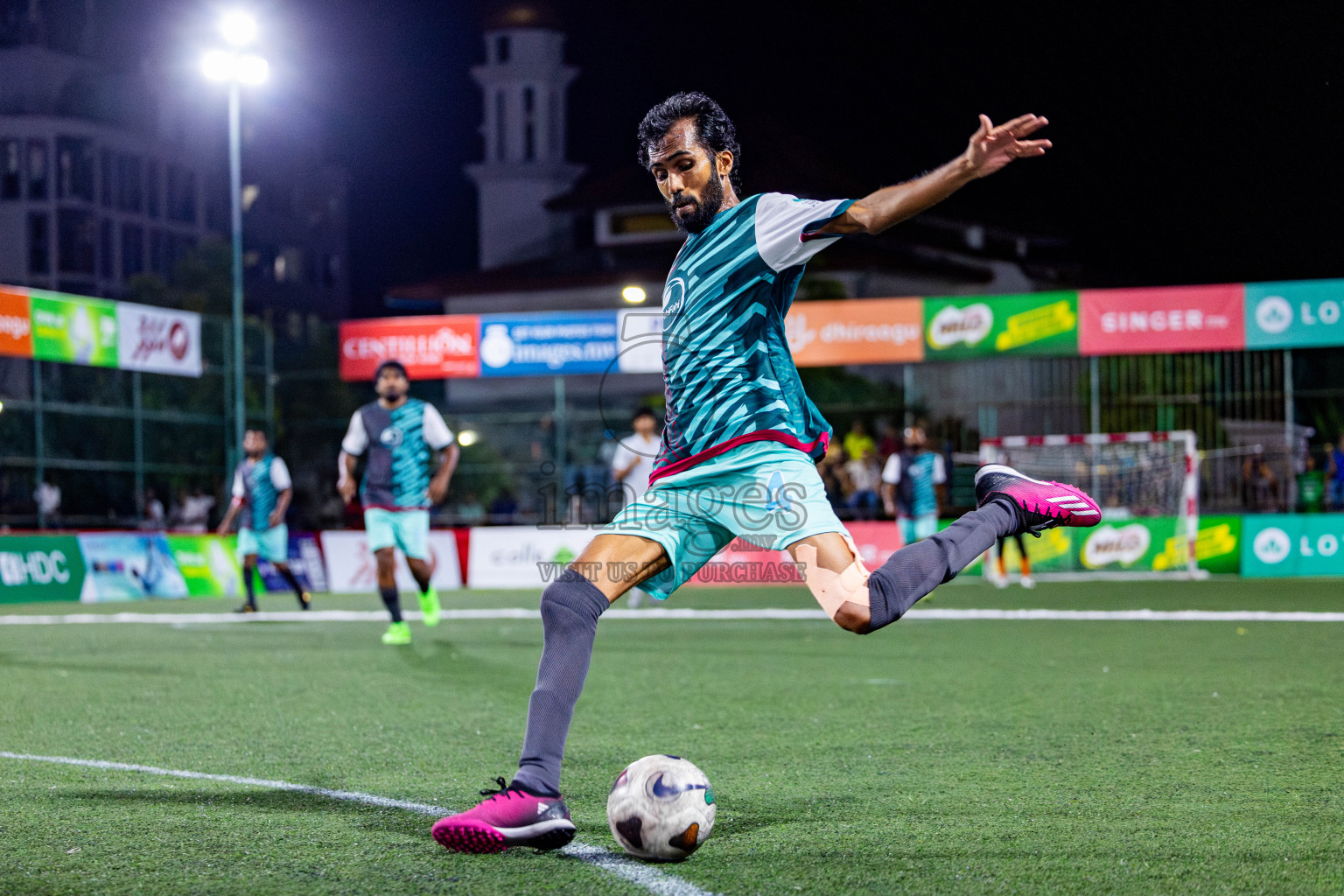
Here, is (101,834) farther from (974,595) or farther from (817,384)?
(817,384)

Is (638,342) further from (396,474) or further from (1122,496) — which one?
(396,474)

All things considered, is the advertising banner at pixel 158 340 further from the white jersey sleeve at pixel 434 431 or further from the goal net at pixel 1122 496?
the goal net at pixel 1122 496

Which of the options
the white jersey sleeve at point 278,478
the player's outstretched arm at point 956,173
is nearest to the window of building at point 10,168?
the white jersey sleeve at point 278,478

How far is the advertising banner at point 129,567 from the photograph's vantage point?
19.7 meters

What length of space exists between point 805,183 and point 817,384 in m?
19.9

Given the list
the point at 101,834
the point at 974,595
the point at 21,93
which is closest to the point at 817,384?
the point at 974,595

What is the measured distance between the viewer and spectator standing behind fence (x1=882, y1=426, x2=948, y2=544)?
19516 millimetres

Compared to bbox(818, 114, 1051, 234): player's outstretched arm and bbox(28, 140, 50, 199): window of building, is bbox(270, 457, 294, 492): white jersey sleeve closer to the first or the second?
bbox(818, 114, 1051, 234): player's outstretched arm

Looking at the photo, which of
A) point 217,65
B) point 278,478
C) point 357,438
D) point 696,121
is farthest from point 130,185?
point 696,121

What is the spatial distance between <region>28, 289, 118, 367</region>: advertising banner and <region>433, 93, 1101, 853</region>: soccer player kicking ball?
17257 mm

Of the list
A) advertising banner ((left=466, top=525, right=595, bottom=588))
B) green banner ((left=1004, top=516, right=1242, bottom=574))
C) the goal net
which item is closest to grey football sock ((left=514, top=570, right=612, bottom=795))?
advertising banner ((left=466, top=525, right=595, bottom=588))

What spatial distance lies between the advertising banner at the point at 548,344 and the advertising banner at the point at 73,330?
19.8 feet

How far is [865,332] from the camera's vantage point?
76.7 feet

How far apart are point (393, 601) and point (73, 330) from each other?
1078 cm
